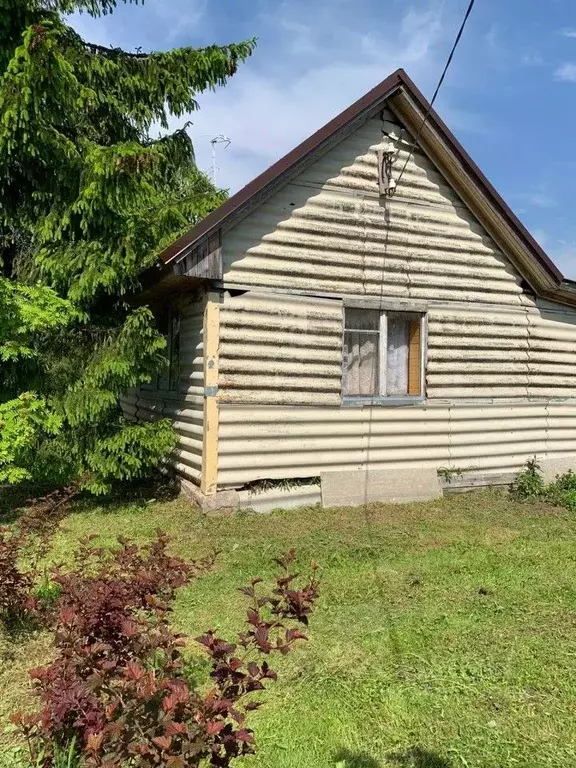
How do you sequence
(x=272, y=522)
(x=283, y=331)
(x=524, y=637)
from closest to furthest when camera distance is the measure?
(x=524, y=637), (x=272, y=522), (x=283, y=331)

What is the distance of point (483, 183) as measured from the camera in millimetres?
9773

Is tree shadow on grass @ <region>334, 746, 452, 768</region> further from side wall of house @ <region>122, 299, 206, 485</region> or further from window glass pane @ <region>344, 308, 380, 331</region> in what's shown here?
window glass pane @ <region>344, 308, 380, 331</region>

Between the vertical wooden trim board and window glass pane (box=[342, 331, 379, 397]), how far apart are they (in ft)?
6.88

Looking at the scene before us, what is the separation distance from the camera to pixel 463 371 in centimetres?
1015

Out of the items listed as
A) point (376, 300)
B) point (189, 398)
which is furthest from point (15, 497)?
point (376, 300)

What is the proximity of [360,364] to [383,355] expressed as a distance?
40 centimetres

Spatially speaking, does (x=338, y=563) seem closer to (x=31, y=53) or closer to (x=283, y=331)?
(x=283, y=331)

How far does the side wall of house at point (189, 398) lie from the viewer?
8.59 meters

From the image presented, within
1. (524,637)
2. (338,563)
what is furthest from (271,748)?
(338,563)

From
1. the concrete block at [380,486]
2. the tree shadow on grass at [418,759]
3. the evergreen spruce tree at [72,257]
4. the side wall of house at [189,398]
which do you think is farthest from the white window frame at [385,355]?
the tree shadow on grass at [418,759]

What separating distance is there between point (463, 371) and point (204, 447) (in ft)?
15.0

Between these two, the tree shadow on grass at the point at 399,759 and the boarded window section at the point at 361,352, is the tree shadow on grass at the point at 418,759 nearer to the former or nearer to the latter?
the tree shadow on grass at the point at 399,759

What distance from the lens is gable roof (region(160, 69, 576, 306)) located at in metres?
7.99

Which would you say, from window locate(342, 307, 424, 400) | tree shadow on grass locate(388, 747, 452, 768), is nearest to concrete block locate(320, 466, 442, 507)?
window locate(342, 307, 424, 400)
